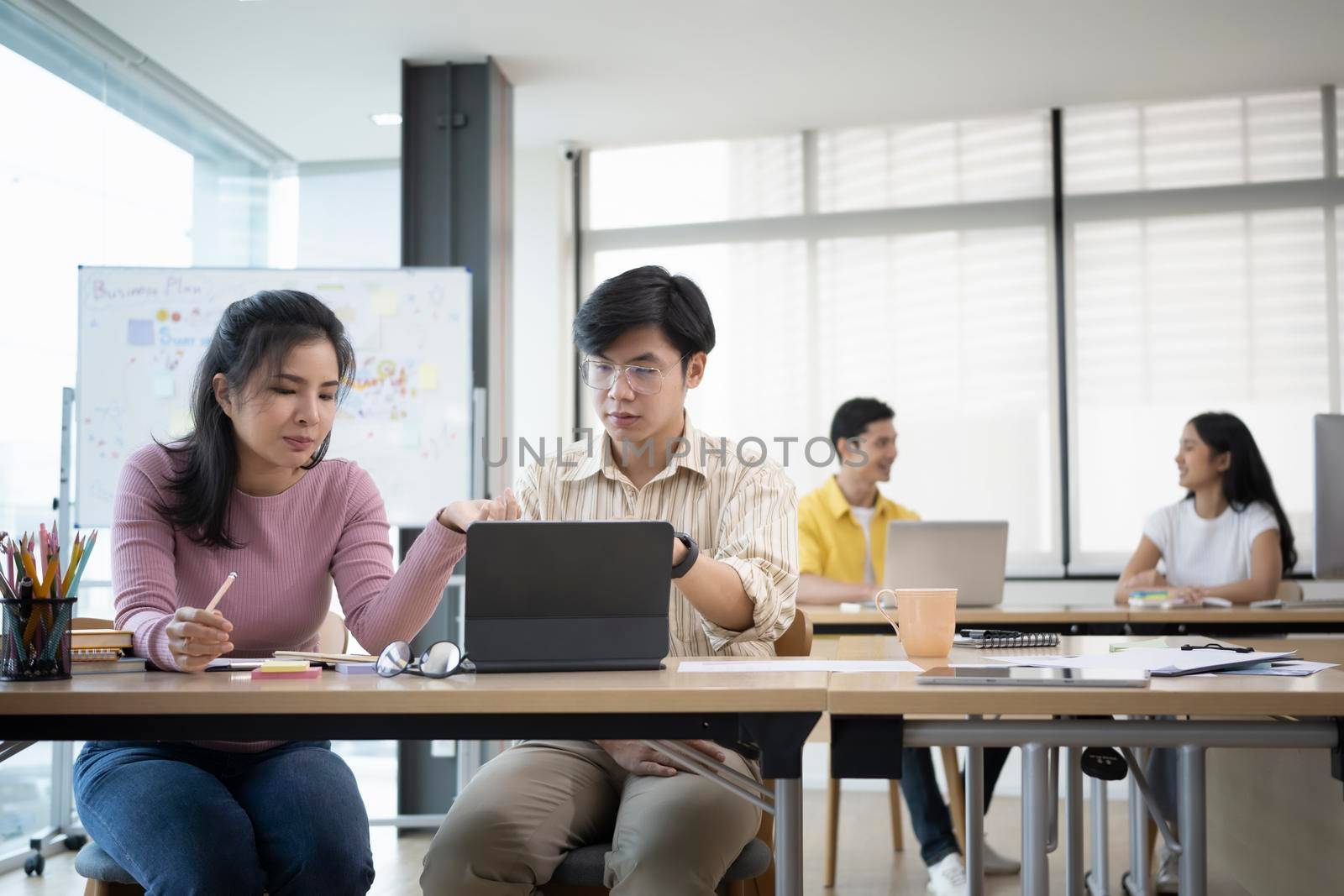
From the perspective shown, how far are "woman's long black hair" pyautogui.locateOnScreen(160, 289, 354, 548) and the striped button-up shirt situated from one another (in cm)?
48

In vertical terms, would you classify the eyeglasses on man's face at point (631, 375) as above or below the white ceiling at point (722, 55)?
below

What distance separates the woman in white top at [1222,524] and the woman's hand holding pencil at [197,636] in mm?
3154

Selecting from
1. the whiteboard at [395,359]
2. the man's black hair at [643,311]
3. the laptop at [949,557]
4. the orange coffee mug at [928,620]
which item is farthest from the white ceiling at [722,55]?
the orange coffee mug at [928,620]

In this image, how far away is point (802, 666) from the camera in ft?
5.15

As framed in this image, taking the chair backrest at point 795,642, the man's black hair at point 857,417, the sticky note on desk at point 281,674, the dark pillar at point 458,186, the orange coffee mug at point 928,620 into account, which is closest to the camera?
the sticky note on desk at point 281,674

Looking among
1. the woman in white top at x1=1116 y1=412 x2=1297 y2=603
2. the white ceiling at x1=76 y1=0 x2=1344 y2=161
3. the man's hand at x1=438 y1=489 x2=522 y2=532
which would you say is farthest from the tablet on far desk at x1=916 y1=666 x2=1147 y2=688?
the white ceiling at x1=76 y1=0 x2=1344 y2=161

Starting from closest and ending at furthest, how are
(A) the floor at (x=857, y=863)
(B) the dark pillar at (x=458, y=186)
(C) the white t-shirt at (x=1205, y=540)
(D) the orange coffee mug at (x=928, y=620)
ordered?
1. (D) the orange coffee mug at (x=928, y=620)
2. (A) the floor at (x=857, y=863)
3. (C) the white t-shirt at (x=1205, y=540)
4. (B) the dark pillar at (x=458, y=186)

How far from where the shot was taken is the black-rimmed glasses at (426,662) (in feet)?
4.79

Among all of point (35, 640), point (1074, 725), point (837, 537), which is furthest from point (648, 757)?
point (837, 537)

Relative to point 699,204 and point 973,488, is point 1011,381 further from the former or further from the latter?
point 699,204

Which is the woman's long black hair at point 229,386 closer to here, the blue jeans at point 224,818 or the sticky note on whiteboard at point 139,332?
the blue jeans at point 224,818

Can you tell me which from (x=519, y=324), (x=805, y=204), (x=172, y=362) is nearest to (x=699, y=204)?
(x=805, y=204)

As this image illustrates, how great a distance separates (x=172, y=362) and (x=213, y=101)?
4.90 ft

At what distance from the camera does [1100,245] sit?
5219 mm
